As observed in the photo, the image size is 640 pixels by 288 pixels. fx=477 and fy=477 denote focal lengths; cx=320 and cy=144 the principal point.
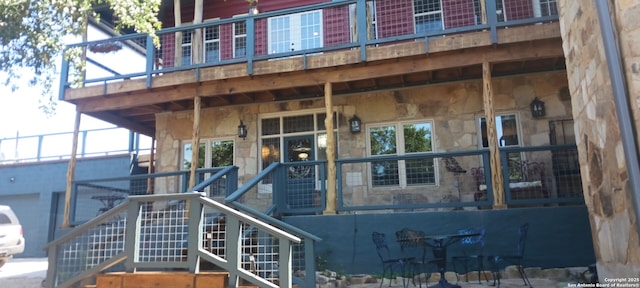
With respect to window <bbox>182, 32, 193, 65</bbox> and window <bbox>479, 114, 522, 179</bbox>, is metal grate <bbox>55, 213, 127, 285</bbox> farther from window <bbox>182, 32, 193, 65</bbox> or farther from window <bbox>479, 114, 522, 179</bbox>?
window <bbox>182, 32, 193, 65</bbox>

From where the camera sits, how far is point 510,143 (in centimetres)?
962

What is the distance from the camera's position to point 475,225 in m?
7.84

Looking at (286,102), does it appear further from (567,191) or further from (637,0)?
(637,0)

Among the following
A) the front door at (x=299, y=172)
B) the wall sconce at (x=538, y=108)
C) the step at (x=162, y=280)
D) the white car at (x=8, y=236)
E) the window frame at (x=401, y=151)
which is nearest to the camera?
the step at (x=162, y=280)

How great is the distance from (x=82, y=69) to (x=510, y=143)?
882 cm

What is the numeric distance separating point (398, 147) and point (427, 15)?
3235mm

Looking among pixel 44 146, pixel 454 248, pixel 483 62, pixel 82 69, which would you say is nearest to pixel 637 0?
pixel 483 62

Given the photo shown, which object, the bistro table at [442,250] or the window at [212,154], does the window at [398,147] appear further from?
the window at [212,154]

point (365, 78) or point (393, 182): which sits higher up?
point (365, 78)

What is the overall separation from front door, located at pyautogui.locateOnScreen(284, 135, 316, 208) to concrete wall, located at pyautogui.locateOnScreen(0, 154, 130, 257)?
7.24 metres

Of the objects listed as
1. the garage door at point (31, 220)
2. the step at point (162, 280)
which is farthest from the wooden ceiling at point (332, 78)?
the garage door at point (31, 220)

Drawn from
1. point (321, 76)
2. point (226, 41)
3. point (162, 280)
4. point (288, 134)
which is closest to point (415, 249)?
point (321, 76)

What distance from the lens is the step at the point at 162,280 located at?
5.09 m

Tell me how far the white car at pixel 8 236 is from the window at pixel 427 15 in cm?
1048
